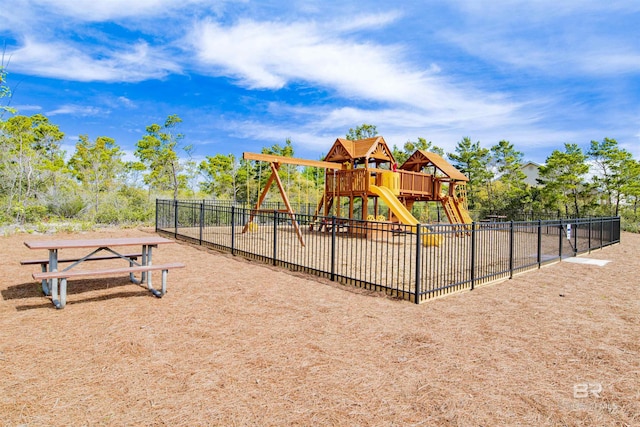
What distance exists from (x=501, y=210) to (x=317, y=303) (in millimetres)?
29161

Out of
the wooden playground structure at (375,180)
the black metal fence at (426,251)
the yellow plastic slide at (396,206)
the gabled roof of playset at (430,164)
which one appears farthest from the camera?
the gabled roof of playset at (430,164)

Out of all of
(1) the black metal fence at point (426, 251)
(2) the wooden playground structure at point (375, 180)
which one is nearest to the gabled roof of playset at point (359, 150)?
(2) the wooden playground structure at point (375, 180)

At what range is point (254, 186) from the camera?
36094mm

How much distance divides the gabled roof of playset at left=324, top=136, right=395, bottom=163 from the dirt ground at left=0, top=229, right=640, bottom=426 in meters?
12.0

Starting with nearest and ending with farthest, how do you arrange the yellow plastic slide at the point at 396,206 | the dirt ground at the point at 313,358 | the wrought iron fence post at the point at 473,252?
the dirt ground at the point at 313,358, the wrought iron fence post at the point at 473,252, the yellow plastic slide at the point at 396,206

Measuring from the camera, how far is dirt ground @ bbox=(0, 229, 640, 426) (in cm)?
289

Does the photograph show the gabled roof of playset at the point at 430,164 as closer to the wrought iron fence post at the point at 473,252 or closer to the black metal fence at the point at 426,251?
the black metal fence at the point at 426,251

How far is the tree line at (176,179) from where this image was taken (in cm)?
2041

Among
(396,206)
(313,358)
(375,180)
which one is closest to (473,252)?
(313,358)

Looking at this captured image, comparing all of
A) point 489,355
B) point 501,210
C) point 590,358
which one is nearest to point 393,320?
point 489,355

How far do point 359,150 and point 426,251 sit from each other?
40.8ft

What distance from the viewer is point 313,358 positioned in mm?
3855

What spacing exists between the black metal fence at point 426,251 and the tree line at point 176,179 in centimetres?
785

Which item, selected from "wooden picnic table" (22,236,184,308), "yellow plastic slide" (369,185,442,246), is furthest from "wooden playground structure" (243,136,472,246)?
"wooden picnic table" (22,236,184,308)
